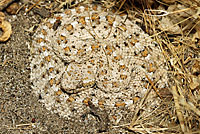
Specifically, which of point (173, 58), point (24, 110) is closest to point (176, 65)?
point (173, 58)

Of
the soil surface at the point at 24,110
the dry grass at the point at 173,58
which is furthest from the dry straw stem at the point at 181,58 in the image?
the soil surface at the point at 24,110

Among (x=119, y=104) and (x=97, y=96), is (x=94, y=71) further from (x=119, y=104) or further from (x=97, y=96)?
(x=119, y=104)

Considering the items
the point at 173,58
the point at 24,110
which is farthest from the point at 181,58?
the point at 24,110

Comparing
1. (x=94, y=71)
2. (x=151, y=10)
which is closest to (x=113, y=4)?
(x=151, y=10)

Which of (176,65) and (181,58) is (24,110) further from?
(181,58)

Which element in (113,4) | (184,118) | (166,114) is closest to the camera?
(184,118)

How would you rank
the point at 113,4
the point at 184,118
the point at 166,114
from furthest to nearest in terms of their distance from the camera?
the point at 113,4, the point at 166,114, the point at 184,118

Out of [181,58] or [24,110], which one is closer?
[24,110]

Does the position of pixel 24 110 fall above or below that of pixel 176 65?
below

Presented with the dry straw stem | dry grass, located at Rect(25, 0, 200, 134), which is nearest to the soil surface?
dry grass, located at Rect(25, 0, 200, 134)
